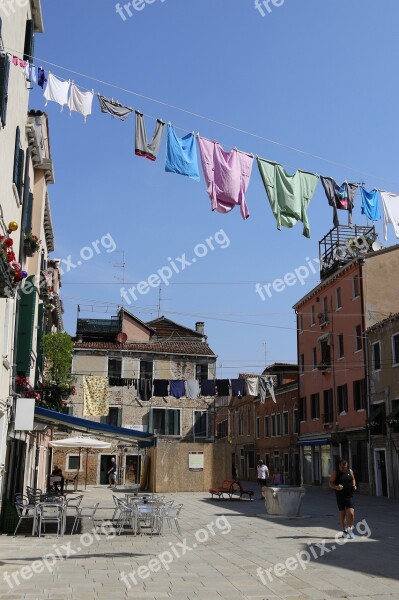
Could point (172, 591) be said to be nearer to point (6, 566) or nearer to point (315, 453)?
point (6, 566)

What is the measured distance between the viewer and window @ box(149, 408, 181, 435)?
43.6m

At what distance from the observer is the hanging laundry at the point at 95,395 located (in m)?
37.4

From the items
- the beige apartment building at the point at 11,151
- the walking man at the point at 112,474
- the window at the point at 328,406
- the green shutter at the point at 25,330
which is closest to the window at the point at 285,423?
the window at the point at 328,406

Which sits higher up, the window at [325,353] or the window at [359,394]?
the window at [325,353]

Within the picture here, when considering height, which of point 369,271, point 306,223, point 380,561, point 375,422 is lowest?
point 380,561

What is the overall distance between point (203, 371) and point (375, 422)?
17943 millimetres

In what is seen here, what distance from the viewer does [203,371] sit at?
45750mm

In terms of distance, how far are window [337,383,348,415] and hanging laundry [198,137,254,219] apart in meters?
24.1

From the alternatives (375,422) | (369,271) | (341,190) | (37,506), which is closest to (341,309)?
(369,271)

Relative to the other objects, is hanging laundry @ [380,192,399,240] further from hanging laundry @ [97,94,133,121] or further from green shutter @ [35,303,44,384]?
green shutter @ [35,303,44,384]

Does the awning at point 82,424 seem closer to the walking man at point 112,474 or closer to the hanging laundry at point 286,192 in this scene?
the hanging laundry at point 286,192

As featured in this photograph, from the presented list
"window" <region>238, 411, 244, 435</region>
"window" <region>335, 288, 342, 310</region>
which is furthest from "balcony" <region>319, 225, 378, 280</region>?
"window" <region>238, 411, 244, 435</region>

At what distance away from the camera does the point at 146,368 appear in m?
45.1

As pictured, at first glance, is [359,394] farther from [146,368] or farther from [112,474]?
[146,368]
